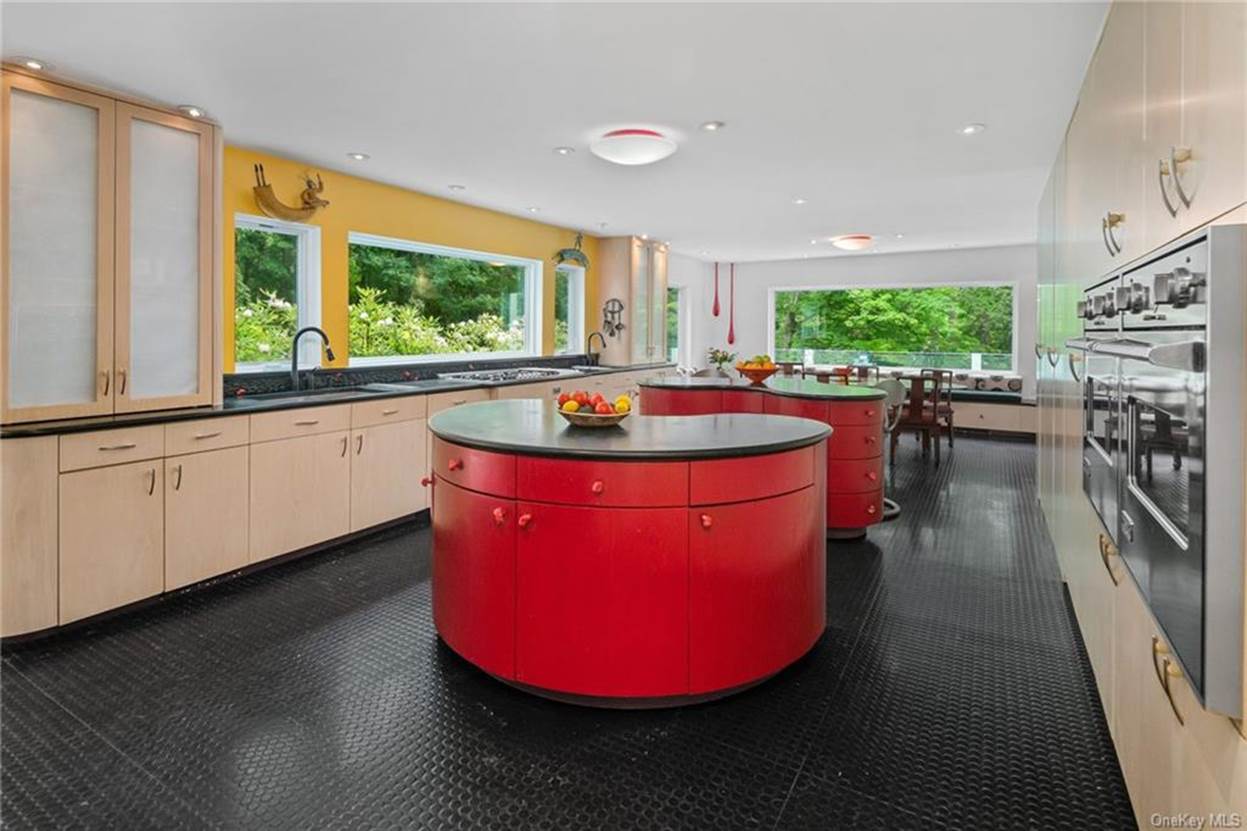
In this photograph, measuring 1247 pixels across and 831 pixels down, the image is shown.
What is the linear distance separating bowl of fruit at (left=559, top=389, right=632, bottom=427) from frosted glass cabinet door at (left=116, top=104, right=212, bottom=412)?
2106 millimetres

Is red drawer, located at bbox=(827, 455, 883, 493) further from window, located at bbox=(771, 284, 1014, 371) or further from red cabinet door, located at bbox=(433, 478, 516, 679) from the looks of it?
window, located at bbox=(771, 284, 1014, 371)

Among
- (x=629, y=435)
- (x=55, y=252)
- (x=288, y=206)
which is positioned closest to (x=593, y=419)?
(x=629, y=435)

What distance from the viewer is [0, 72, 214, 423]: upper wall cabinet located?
9.66ft

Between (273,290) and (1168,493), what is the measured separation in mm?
4889

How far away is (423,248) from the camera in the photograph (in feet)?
19.1

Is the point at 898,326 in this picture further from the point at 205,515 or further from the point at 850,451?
the point at 205,515

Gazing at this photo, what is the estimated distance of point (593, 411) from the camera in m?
2.76

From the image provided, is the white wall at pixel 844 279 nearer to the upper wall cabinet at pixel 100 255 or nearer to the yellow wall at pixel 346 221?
the yellow wall at pixel 346 221

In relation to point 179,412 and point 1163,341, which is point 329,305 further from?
point 1163,341

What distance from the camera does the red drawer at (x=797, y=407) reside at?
4480 mm

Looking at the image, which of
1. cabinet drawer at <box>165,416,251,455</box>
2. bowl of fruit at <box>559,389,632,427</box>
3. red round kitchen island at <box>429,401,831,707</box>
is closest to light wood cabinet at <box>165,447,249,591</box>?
cabinet drawer at <box>165,416,251,455</box>

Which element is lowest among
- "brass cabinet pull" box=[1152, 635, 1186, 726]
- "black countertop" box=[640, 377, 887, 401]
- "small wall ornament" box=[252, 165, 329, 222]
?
"brass cabinet pull" box=[1152, 635, 1186, 726]
